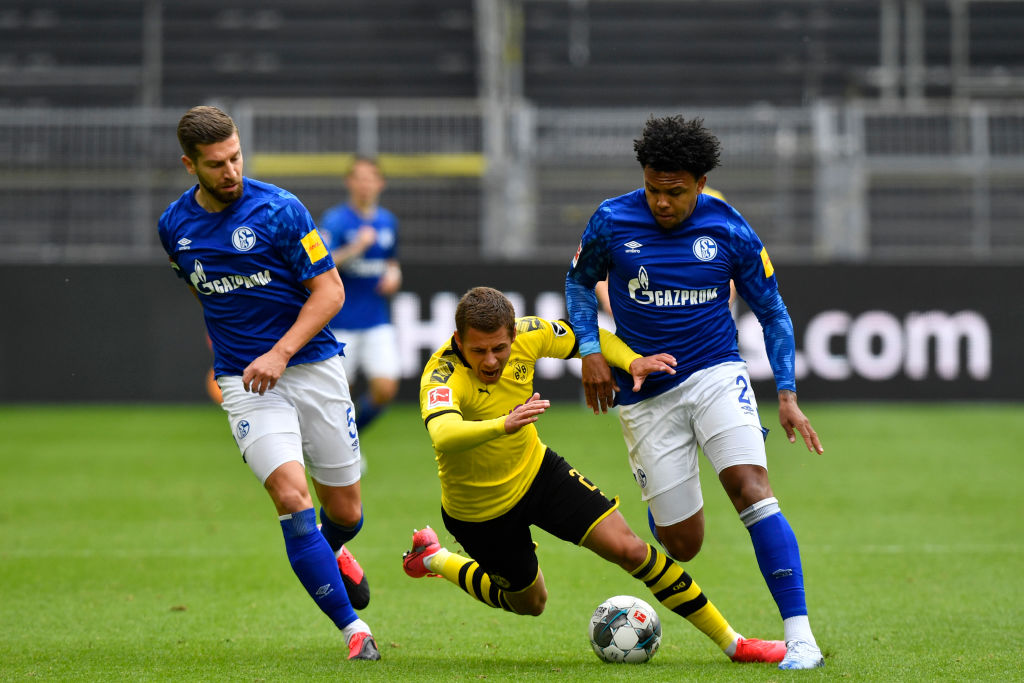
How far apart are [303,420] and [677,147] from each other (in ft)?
6.38

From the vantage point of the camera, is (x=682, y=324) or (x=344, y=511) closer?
(x=682, y=324)

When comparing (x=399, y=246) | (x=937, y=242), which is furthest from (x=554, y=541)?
(x=937, y=242)

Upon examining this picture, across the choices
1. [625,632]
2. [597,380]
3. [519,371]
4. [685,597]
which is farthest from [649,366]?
[625,632]

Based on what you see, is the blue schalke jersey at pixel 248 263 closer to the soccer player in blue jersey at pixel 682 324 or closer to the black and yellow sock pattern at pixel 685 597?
the soccer player in blue jersey at pixel 682 324

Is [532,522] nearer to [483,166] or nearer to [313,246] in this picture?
[313,246]

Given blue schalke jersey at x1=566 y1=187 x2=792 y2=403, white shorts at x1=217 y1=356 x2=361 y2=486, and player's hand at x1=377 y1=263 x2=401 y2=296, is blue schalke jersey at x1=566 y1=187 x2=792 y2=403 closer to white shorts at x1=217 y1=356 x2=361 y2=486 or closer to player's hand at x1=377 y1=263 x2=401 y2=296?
white shorts at x1=217 y1=356 x2=361 y2=486

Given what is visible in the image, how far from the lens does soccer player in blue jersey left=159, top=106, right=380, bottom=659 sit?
5.09 meters

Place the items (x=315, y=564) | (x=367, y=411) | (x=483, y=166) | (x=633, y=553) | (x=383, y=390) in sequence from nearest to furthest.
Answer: (x=633, y=553) < (x=315, y=564) < (x=383, y=390) < (x=367, y=411) < (x=483, y=166)

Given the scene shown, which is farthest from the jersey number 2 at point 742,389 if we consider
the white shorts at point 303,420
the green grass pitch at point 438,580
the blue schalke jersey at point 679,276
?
the white shorts at point 303,420

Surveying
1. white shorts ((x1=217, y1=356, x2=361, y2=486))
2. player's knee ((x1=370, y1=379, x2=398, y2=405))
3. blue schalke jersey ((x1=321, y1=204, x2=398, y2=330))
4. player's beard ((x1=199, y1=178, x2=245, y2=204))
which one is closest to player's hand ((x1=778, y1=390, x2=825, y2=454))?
white shorts ((x1=217, y1=356, x2=361, y2=486))

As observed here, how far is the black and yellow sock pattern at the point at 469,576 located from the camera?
545cm

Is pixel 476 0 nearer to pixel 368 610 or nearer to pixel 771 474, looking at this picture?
pixel 771 474

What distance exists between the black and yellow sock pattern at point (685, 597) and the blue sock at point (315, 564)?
3.95 ft

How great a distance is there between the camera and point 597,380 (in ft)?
17.1
